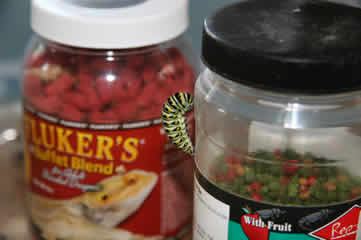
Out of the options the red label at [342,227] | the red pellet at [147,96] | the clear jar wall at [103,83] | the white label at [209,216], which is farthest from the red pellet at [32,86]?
the red label at [342,227]

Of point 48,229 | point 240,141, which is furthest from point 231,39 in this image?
point 48,229

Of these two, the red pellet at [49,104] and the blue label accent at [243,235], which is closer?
the blue label accent at [243,235]

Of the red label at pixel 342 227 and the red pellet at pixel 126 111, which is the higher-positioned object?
the red pellet at pixel 126 111

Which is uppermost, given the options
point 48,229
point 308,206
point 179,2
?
point 179,2

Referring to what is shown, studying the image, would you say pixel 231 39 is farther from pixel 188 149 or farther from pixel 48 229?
pixel 48 229

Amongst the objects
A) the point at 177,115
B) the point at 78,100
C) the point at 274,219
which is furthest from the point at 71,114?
the point at 274,219

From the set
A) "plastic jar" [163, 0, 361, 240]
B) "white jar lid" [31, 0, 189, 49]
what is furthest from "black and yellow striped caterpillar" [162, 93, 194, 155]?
"white jar lid" [31, 0, 189, 49]

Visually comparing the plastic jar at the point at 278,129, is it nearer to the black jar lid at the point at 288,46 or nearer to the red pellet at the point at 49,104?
the black jar lid at the point at 288,46
